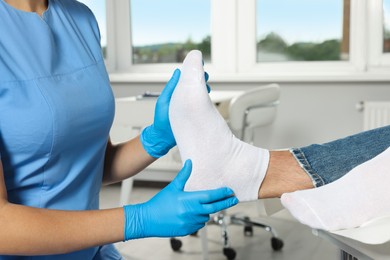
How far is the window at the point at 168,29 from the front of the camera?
13.2ft

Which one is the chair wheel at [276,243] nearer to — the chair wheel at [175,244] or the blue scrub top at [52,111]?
the chair wheel at [175,244]

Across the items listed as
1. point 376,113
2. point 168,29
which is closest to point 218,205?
point 376,113

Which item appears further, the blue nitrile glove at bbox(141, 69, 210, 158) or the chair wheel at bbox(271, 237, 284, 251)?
the chair wheel at bbox(271, 237, 284, 251)

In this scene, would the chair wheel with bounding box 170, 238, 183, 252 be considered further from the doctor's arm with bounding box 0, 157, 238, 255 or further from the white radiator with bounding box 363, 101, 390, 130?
the doctor's arm with bounding box 0, 157, 238, 255

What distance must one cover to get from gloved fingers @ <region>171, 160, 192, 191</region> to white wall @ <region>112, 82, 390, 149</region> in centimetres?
272

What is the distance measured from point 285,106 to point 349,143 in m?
2.56

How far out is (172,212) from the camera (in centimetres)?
105

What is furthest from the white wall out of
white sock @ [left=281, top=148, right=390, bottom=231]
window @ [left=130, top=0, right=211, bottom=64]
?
white sock @ [left=281, top=148, right=390, bottom=231]

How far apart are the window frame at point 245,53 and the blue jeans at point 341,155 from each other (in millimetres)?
2430

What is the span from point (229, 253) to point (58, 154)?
1.69 metres

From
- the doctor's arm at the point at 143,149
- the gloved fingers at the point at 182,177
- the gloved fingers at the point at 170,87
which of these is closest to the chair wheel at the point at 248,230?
the doctor's arm at the point at 143,149

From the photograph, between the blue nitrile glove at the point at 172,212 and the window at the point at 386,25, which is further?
the window at the point at 386,25

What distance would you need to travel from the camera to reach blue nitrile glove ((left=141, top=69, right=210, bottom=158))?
127 centimetres

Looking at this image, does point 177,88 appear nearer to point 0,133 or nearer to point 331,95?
point 0,133
